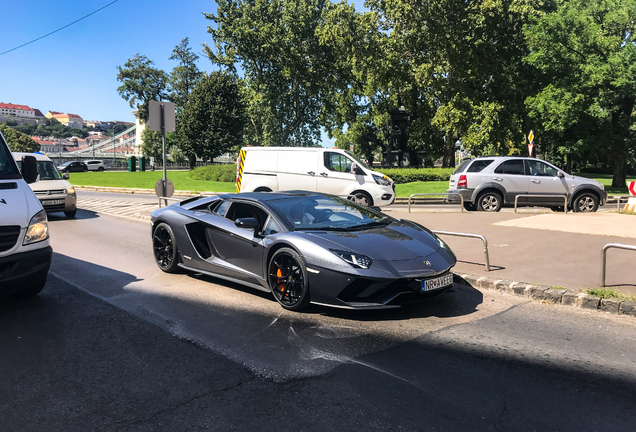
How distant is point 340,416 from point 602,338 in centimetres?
288

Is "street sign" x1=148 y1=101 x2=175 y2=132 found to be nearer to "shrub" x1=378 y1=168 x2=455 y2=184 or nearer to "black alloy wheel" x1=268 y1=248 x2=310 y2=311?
"black alloy wheel" x1=268 y1=248 x2=310 y2=311

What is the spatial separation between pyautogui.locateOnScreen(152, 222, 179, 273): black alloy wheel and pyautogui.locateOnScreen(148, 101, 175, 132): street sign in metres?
6.35

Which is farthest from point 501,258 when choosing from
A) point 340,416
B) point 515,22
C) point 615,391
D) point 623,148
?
point 515,22

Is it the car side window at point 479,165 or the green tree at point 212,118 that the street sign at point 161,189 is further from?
the green tree at point 212,118

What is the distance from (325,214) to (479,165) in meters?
10.6

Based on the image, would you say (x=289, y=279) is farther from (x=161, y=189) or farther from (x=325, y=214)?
(x=161, y=189)

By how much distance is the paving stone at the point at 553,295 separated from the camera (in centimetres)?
561

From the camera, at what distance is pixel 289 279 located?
17.3ft

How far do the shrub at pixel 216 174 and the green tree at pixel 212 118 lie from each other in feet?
41.2

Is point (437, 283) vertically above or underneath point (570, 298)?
above

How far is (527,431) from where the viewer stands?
284 cm

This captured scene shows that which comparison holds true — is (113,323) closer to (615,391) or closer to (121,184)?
(615,391)

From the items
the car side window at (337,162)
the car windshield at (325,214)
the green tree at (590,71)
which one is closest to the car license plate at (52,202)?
the car side window at (337,162)

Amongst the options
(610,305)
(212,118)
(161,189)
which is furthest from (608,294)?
(212,118)
